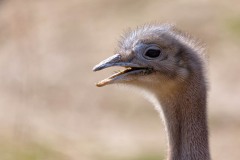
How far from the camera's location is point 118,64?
963 cm

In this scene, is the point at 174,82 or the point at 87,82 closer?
the point at 174,82

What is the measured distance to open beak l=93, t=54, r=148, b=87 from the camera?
9570 millimetres

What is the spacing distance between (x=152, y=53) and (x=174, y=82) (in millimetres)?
317

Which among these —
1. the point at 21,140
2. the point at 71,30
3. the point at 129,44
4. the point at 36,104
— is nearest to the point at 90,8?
the point at 71,30

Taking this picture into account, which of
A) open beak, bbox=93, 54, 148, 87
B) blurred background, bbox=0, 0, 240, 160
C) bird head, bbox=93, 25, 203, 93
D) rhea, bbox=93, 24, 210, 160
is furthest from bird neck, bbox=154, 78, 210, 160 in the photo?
blurred background, bbox=0, 0, 240, 160

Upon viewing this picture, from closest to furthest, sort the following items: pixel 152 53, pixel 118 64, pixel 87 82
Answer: pixel 118 64 < pixel 152 53 < pixel 87 82

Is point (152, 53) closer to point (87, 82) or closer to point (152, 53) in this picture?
point (152, 53)

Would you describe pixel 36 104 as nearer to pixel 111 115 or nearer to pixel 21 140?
pixel 111 115

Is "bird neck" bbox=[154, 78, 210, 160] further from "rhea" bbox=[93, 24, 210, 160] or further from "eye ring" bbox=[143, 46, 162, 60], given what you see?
"eye ring" bbox=[143, 46, 162, 60]

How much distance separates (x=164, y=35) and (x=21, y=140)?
21.9 ft

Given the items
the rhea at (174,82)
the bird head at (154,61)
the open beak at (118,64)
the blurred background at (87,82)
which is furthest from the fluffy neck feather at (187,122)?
the blurred background at (87,82)

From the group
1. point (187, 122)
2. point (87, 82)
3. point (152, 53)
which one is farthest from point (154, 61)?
point (87, 82)

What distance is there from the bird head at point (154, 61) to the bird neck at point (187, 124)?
15cm

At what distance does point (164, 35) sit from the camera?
9.81m
